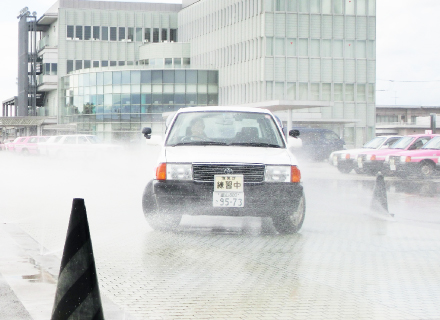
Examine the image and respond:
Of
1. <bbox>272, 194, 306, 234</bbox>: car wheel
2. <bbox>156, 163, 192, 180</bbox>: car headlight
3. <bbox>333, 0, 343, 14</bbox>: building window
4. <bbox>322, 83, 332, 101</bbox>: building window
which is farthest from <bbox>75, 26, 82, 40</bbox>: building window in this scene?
<bbox>272, 194, 306, 234</bbox>: car wheel

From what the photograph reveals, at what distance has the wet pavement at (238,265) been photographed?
18.5 feet

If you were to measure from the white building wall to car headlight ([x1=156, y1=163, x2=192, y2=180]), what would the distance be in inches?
2471

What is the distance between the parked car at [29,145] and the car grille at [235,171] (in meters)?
39.8

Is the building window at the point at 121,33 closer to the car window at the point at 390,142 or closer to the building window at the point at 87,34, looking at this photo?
the building window at the point at 87,34

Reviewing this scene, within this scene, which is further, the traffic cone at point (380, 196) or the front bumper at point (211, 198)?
the traffic cone at point (380, 196)

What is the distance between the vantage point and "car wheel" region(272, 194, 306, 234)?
32.4ft

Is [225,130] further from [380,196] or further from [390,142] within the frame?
[390,142]

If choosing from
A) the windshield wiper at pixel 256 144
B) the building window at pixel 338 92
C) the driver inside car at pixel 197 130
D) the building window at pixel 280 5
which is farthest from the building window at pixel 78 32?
the windshield wiper at pixel 256 144

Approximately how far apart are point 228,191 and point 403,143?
18.2 metres

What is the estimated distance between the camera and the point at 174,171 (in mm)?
9742

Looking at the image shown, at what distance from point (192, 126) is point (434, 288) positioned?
5.27 metres

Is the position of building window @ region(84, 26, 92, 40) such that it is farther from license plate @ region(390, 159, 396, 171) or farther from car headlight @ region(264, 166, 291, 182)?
car headlight @ region(264, 166, 291, 182)

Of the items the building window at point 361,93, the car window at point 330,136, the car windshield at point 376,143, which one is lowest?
the car window at point 330,136

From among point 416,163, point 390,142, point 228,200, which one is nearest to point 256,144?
point 228,200
